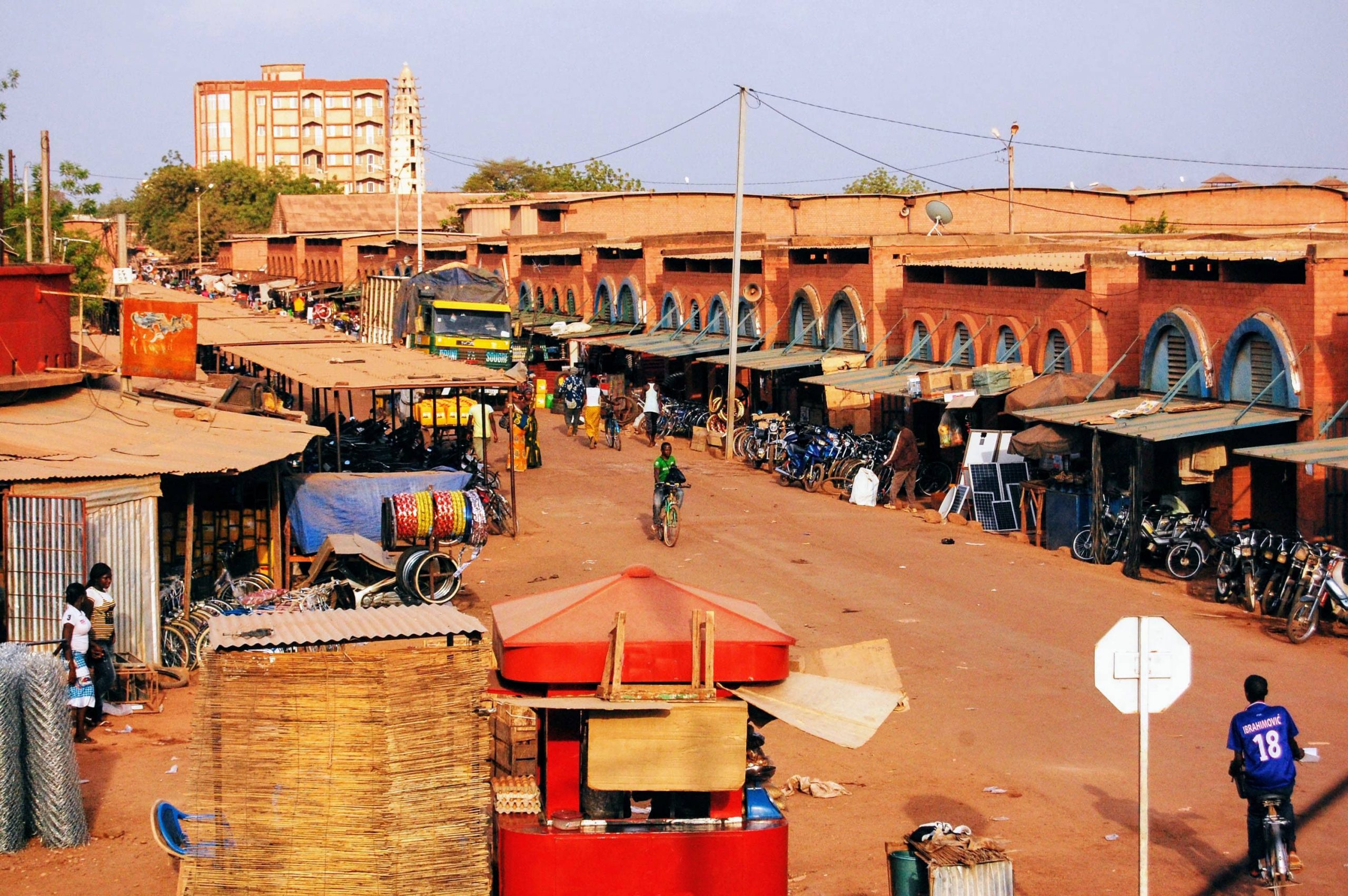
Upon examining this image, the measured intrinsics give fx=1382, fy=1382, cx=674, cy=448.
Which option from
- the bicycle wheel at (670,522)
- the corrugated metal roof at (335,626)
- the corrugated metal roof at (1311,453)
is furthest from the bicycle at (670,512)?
the corrugated metal roof at (335,626)

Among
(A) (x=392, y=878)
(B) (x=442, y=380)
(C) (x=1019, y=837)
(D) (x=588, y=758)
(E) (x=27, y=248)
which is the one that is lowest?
(C) (x=1019, y=837)

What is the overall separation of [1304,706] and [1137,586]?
5.47 meters

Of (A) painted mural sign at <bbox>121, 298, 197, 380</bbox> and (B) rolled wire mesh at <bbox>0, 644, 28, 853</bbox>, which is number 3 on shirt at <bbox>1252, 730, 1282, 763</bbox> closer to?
(B) rolled wire mesh at <bbox>0, 644, 28, 853</bbox>

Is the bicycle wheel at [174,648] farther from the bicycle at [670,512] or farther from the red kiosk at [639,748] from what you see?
the bicycle at [670,512]

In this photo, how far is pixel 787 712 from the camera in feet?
A: 24.1

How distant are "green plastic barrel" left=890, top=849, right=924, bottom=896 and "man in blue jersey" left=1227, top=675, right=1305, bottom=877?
2.63 metres

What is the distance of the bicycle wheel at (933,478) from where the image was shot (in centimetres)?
2589

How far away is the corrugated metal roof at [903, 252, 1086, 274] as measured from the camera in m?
23.6

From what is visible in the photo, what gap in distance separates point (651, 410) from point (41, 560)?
2150 cm

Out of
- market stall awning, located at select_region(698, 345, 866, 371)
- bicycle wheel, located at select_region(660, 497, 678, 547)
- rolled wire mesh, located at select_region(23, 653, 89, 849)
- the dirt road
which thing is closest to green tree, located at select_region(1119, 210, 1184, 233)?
market stall awning, located at select_region(698, 345, 866, 371)

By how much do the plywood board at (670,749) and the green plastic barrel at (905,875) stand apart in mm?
1124

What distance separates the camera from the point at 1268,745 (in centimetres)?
877

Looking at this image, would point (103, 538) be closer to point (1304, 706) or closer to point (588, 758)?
point (588, 758)

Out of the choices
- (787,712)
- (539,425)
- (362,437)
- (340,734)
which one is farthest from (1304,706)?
(539,425)
